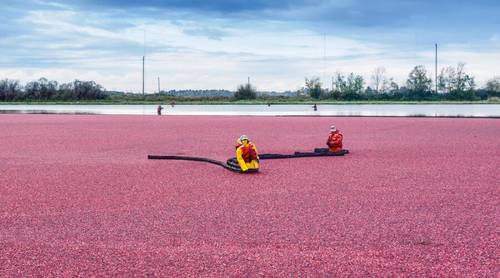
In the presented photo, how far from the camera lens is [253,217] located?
8305 millimetres

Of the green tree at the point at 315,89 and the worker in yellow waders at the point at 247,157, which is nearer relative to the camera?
the worker in yellow waders at the point at 247,157

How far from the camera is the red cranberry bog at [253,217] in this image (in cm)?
622

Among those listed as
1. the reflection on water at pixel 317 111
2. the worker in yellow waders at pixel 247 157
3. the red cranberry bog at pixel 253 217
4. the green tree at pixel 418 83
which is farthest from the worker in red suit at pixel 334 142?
the green tree at pixel 418 83

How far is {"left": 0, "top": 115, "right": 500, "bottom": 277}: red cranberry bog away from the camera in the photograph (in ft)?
20.4

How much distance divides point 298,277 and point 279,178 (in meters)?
6.23

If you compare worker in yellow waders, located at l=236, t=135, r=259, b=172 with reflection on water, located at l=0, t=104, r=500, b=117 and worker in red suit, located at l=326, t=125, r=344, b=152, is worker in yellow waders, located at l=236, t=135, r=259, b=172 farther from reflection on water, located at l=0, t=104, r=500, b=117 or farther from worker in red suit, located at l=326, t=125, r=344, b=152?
reflection on water, located at l=0, t=104, r=500, b=117

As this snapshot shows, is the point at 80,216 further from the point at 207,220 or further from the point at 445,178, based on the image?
the point at 445,178

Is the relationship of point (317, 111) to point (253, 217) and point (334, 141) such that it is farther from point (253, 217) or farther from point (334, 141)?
point (253, 217)

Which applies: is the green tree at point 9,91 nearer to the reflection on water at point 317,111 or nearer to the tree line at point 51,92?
the tree line at point 51,92

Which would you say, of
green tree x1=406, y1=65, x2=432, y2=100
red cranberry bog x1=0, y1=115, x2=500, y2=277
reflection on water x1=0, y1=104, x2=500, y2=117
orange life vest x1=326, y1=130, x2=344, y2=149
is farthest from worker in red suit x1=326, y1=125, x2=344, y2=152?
green tree x1=406, y1=65, x2=432, y2=100

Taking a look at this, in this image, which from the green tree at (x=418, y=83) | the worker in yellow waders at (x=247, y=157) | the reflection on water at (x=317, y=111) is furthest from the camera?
the green tree at (x=418, y=83)

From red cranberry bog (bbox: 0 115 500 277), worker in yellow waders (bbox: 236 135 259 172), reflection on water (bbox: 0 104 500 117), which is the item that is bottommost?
red cranberry bog (bbox: 0 115 500 277)

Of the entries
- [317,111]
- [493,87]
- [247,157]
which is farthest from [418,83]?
[247,157]

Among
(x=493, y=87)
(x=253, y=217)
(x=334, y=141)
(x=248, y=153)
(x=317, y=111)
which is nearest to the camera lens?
(x=253, y=217)
